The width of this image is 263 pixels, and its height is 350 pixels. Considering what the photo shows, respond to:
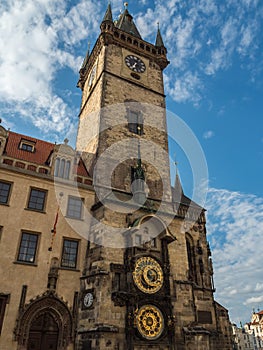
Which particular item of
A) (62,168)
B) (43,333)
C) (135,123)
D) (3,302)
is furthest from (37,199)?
(135,123)

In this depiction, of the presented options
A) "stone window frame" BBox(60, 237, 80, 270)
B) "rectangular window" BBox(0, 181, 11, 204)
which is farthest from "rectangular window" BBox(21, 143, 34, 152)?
"stone window frame" BBox(60, 237, 80, 270)

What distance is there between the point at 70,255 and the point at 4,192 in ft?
15.9

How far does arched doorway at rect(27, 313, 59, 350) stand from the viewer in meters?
13.7

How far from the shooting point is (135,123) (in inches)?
917

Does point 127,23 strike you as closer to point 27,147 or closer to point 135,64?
point 135,64

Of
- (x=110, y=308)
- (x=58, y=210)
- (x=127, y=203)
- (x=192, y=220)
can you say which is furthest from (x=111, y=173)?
(x=110, y=308)

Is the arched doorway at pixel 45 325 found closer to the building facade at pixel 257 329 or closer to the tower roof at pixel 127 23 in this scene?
the tower roof at pixel 127 23

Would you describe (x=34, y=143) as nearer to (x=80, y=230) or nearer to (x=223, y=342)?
(x=80, y=230)

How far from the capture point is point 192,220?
69.2ft

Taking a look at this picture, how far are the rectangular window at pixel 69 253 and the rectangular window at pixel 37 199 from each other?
2379mm

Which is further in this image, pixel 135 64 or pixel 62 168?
pixel 135 64

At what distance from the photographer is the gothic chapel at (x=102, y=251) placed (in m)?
13.9

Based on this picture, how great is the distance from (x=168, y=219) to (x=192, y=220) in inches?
145

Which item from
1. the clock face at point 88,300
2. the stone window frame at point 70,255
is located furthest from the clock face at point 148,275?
the stone window frame at point 70,255
